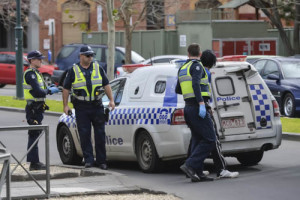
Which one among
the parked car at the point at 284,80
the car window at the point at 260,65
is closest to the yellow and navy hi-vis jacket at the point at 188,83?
the parked car at the point at 284,80

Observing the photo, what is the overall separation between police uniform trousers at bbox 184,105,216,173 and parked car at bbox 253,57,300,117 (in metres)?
10.0

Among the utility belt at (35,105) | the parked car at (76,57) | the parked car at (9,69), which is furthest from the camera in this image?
the parked car at (9,69)

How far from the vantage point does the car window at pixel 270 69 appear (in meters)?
22.5

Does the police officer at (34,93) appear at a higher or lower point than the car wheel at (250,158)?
higher

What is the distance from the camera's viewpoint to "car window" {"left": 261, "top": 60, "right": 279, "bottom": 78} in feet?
73.9

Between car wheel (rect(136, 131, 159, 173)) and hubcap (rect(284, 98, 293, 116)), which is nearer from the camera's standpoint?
car wheel (rect(136, 131, 159, 173))

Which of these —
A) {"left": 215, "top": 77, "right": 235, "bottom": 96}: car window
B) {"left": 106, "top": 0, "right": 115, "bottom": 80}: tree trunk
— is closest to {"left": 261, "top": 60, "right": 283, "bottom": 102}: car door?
{"left": 106, "top": 0, "right": 115, "bottom": 80}: tree trunk

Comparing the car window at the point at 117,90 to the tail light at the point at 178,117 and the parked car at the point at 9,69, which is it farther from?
the parked car at the point at 9,69

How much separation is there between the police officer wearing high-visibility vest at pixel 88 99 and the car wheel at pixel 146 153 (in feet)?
1.67

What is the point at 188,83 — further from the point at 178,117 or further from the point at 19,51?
the point at 19,51

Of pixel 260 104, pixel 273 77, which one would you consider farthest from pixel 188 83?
pixel 273 77

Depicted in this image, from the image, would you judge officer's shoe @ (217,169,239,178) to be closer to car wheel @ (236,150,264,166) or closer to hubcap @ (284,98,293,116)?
car wheel @ (236,150,264,166)

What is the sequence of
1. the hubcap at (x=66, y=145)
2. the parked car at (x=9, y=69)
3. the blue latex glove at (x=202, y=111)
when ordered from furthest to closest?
the parked car at (x=9, y=69)
the hubcap at (x=66, y=145)
the blue latex glove at (x=202, y=111)

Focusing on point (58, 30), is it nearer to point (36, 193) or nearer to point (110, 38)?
point (110, 38)
